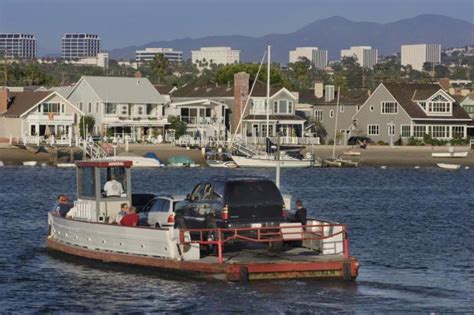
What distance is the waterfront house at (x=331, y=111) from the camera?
130750 mm

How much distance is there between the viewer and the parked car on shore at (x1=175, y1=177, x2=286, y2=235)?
112 ft

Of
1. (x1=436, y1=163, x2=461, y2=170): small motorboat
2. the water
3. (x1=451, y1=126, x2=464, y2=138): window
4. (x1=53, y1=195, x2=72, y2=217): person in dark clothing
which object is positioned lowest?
(x1=436, y1=163, x2=461, y2=170): small motorboat

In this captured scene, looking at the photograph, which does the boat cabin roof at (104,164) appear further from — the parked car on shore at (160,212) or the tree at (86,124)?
the tree at (86,124)

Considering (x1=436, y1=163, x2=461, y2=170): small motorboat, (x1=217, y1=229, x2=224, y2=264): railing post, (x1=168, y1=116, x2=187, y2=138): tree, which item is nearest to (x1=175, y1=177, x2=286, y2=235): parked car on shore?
(x1=217, y1=229, x2=224, y2=264): railing post

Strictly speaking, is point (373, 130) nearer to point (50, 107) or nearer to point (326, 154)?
point (326, 154)

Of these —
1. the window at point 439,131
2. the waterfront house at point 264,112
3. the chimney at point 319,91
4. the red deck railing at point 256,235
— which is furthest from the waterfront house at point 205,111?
the red deck railing at point 256,235

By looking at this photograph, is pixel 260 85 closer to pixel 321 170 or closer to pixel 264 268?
pixel 321 170

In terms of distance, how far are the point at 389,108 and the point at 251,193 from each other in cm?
9284

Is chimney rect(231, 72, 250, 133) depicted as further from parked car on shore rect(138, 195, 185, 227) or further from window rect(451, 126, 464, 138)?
parked car on shore rect(138, 195, 185, 227)

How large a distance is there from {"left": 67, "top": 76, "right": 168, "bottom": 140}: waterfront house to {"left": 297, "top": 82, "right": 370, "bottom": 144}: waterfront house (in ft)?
59.2

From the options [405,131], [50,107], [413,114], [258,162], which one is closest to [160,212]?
[258,162]

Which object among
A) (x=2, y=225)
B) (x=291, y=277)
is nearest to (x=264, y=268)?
(x=291, y=277)

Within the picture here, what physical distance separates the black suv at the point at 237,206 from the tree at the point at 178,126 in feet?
290

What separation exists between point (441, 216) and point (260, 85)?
72714 mm
